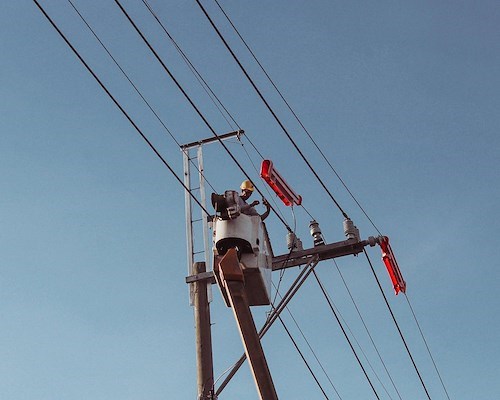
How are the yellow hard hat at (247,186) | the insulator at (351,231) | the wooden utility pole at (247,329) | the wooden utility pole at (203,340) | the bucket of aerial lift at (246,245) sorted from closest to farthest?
the wooden utility pole at (247,329) → the bucket of aerial lift at (246,245) → the wooden utility pole at (203,340) → the yellow hard hat at (247,186) → the insulator at (351,231)

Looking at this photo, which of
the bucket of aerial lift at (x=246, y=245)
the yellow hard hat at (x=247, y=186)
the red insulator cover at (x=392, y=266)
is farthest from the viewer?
the red insulator cover at (x=392, y=266)

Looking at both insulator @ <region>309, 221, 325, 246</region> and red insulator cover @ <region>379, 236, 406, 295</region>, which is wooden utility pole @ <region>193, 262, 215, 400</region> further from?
red insulator cover @ <region>379, 236, 406, 295</region>

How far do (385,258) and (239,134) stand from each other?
9.94 feet

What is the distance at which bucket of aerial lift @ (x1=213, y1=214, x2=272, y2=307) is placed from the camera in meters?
8.11

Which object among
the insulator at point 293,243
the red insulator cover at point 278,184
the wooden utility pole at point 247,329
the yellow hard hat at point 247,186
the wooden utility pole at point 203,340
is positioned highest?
the red insulator cover at point 278,184

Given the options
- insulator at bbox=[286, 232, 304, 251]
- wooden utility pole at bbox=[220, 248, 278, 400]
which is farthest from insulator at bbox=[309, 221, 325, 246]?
wooden utility pole at bbox=[220, 248, 278, 400]

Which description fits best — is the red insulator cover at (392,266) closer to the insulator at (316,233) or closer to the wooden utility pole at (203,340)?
the insulator at (316,233)

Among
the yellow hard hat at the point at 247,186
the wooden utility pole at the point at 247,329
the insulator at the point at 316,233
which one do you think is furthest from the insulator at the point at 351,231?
the wooden utility pole at the point at 247,329

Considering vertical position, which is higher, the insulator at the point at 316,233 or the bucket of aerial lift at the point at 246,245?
the insulator at the point at 316,233

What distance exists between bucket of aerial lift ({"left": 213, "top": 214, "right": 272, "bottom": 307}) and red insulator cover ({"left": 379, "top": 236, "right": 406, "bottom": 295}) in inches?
105

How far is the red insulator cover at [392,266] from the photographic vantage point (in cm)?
1051

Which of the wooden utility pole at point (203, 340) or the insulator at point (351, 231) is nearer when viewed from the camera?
the wooden utility pole at point (203, 340)

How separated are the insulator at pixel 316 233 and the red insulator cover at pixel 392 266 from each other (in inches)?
37.0

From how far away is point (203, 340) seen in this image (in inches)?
353
